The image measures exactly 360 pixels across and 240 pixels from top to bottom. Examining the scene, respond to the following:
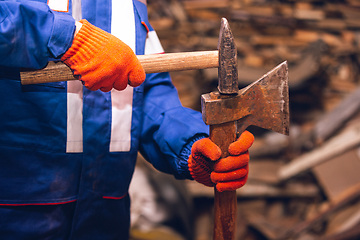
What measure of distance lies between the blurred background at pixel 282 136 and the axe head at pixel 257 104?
5.64 ft

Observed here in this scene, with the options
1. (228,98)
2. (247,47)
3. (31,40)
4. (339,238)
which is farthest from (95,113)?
(247,47)

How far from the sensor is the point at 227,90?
0.94 meters

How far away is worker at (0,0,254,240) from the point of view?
85cm

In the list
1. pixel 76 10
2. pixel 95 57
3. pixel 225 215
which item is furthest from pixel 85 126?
pixel 225 215

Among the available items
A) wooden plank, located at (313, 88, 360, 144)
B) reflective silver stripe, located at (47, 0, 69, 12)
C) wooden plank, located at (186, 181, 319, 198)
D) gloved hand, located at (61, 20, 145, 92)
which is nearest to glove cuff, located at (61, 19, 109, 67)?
gloved hand, located at (61, 20, 145, 92)

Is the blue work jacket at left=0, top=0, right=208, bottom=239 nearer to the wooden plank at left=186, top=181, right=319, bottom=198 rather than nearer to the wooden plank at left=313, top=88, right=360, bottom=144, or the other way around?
the wooden plank at left=186, top=181, right=319, bottom=198

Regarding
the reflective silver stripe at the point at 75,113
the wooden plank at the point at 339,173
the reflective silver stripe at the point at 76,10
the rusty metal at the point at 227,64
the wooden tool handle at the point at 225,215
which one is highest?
the reflective silver stripe at the point at 76,10

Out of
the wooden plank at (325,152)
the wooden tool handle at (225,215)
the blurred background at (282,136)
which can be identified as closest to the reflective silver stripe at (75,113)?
the wooden tool handle at (225,215)

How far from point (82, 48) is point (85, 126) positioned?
31 cm

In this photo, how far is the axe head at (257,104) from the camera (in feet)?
3.09

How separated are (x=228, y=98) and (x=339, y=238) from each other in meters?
2.06

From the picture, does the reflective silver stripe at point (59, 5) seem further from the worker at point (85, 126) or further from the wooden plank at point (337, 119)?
the wooden plank at point (337, 119)

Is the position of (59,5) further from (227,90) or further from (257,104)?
(257,104)

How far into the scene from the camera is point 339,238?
2279mm
